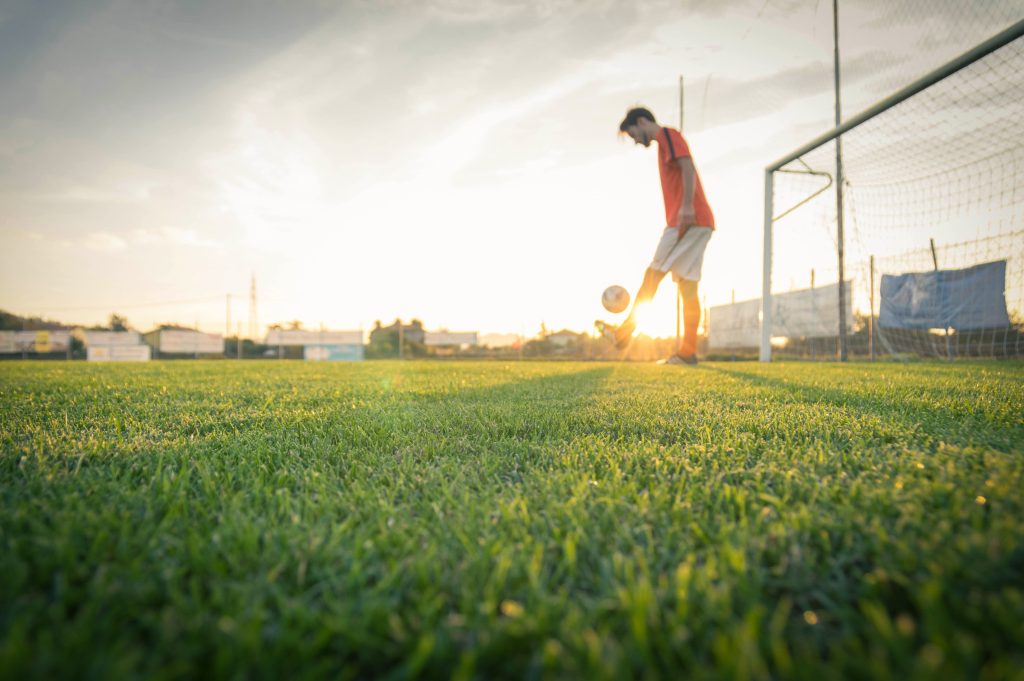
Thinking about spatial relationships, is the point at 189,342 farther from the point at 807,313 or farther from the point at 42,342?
the point at 807,313

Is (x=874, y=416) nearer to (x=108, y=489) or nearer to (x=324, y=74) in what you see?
(x=108, y=489)

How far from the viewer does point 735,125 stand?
941 centimetres

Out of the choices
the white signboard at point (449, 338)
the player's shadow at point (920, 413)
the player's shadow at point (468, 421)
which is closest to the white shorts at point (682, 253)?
the player's shadow at point (920, 413)

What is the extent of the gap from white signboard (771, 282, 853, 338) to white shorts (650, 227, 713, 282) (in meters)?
10.5

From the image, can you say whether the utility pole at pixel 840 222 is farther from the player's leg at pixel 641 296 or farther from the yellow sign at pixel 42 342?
the yellow sign at pixel 42 342

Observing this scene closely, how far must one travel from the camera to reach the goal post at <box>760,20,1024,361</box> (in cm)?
589

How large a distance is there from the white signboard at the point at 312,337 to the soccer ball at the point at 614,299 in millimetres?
21326

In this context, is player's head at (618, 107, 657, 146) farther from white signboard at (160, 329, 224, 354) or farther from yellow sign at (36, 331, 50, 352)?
yellow sign at (36, 331, 50, 352)

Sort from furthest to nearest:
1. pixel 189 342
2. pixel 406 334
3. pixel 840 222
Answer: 1. pixel 189 342
2. pixel 406 334
3. pixel 840 222

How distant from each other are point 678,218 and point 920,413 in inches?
142

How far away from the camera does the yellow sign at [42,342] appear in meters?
24.9

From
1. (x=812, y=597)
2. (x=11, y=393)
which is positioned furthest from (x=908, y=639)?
(x=11, y=393)

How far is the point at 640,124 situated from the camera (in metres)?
5.09

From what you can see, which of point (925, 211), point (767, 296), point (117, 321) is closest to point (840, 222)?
point (925, 211)
